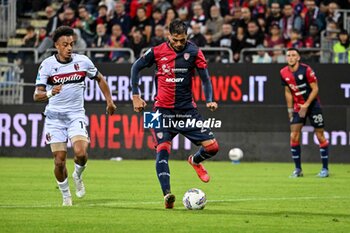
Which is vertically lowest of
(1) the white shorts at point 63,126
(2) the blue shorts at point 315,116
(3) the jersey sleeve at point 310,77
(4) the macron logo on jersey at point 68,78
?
(2) the blue shorts at point 315,116

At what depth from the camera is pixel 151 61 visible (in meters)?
14.6

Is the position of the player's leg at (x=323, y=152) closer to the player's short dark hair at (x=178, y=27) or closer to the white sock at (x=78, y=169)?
the white sock at (x=78, y=169)

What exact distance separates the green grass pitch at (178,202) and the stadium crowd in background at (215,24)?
462cm

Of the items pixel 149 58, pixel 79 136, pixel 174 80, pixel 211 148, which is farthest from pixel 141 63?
pixel 211 148

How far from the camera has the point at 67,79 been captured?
1468 centimetres

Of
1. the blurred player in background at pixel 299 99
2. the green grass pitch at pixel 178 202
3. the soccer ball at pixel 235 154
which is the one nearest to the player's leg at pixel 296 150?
the blurred player in background at pixel 299 99

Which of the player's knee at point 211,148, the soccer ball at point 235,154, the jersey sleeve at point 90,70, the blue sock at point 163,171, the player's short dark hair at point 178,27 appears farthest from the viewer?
the soccer ball at point 235,154

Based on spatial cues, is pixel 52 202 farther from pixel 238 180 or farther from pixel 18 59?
pixel 18 59

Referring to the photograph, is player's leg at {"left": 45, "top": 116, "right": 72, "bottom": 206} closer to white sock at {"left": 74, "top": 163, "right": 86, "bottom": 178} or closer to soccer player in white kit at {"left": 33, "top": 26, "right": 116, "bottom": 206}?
soccer player in white kit at {"left": 33, "top": 26, "right": 116, "bottom": 206}

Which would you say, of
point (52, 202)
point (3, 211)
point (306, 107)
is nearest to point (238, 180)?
point (306, 107)

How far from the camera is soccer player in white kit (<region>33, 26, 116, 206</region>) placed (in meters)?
14.4

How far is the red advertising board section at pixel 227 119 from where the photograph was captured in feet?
85.8

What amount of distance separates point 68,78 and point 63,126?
681 millimetres

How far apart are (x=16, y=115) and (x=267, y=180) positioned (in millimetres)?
9292
